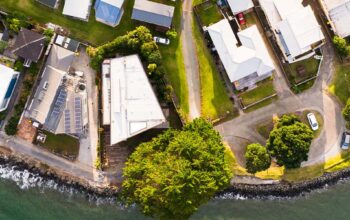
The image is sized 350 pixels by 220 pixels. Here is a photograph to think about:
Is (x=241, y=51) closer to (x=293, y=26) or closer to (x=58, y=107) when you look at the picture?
(x=293, y=26)

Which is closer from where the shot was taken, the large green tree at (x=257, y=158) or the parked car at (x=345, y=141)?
the large green tree at (x=257, y=158)

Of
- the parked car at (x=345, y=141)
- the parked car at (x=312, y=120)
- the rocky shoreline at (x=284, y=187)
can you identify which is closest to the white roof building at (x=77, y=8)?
the rocky shoreline at (x=284, y=187)

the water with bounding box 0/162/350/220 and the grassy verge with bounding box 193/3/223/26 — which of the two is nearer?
the grassy verge with bounding box 193/3/223/26

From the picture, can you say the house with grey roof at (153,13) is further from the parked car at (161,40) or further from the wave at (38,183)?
the wave at (38,183)

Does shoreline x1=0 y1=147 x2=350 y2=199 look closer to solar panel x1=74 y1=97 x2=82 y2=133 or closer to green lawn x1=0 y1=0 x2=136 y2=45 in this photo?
solar panel x1=74 y1=97 x2=82 y2=133

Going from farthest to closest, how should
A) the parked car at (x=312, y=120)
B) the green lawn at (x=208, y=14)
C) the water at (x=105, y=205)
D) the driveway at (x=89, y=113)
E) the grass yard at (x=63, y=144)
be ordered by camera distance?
the water at (x=105, y=205) < the grass yard at (x=63, y=144) < the parked car at (x=312, y=120) < the driveway at (x=89, y=113) < the green lawn at (x=208, y=14)

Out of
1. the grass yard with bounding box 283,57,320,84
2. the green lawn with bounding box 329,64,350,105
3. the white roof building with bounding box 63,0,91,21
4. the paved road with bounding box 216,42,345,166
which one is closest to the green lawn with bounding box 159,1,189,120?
the paved road with bounding box 216,42,345,166
